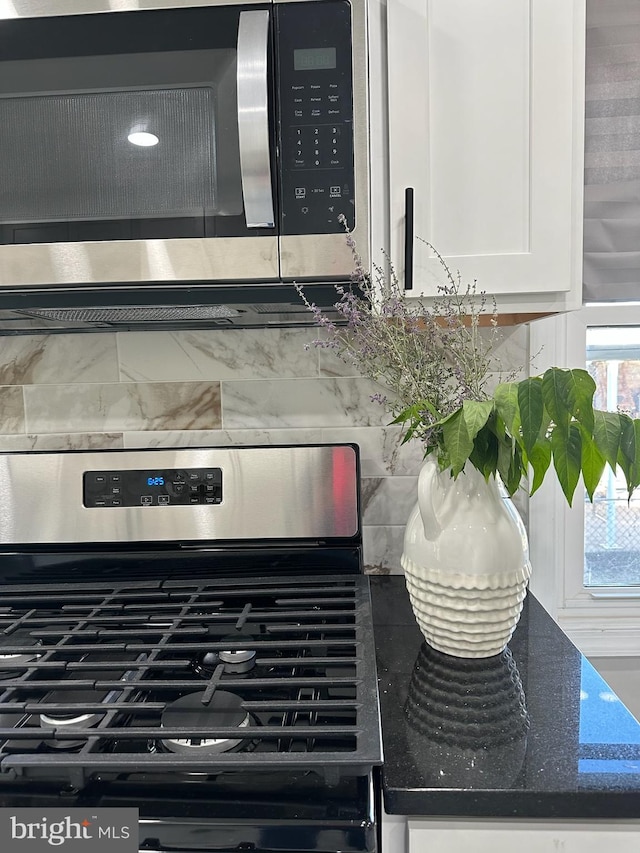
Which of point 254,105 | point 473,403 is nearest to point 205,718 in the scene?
point 473,403

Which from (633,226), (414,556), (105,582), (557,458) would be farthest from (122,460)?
(633,226)

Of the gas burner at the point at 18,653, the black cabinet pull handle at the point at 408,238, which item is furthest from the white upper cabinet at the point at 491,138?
the gas burner at the point at 18,653

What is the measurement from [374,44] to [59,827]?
106 cm

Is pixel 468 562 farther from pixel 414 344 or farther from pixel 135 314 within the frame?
pixel 135 314

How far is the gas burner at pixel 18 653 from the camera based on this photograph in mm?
845

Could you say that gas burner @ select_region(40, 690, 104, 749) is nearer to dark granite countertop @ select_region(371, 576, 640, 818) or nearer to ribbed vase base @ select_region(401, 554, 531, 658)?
dark granite countertop @ select_region(371, 576, 640, 818)

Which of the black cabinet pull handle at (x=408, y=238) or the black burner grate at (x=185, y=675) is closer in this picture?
the black burner grate at (x=185, y=675)

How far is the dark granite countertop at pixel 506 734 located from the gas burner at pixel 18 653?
49cm

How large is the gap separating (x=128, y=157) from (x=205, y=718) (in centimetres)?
76

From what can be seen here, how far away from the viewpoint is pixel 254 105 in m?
0.85

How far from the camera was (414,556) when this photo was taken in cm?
91

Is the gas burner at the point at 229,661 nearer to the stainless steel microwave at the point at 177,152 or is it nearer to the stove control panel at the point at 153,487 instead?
the stove control panel at the point at 153,487
